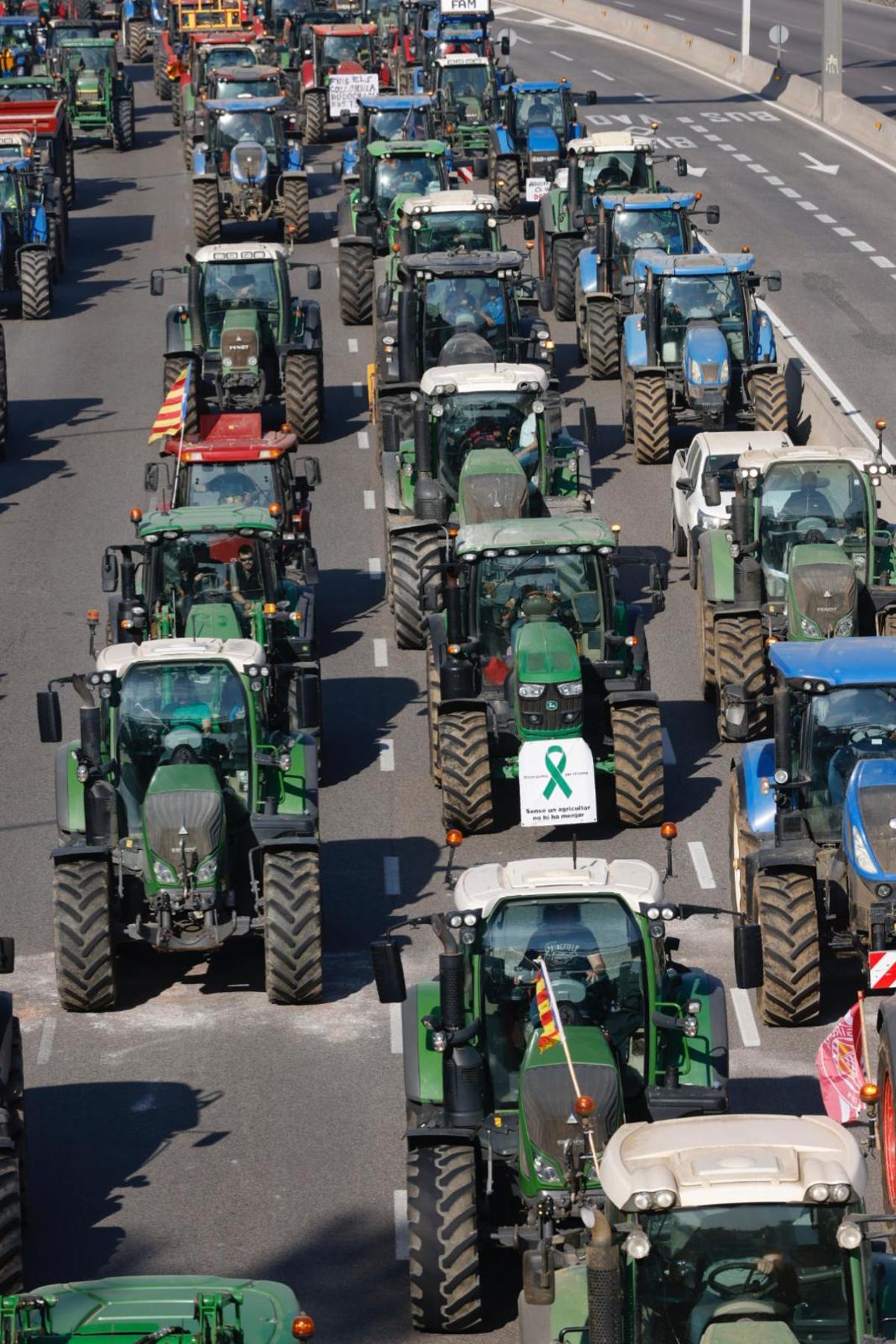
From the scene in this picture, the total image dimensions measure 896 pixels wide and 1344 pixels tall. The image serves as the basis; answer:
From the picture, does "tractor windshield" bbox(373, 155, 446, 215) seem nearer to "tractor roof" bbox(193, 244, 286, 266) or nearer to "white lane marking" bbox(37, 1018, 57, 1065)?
"tractor roof" bbox(193, 244, 286, 266)

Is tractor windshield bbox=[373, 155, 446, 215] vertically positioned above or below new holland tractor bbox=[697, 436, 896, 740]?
above

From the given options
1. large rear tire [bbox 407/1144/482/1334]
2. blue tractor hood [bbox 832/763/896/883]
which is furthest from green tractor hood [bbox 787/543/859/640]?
large rear tire [bbox 407/1144/482/1334]

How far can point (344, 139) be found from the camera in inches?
2299

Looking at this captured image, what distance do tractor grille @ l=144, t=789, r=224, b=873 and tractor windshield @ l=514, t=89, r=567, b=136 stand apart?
32662 mm

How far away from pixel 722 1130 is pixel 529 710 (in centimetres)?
1130

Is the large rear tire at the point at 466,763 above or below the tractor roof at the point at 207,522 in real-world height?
below

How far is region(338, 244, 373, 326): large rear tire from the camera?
4119cm

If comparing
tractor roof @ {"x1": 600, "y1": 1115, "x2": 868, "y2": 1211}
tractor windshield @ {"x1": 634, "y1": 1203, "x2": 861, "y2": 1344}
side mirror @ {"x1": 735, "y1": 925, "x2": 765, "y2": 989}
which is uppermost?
tractor roof @ {"x1": 600, "y1": 1115, "x2": 868, "y2": 1211}

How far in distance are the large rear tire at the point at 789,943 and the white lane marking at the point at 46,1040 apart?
5.05 meters

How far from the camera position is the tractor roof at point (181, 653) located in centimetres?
2000

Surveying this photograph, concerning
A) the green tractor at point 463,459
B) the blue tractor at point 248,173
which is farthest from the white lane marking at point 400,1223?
the blue tractor at point 248,173

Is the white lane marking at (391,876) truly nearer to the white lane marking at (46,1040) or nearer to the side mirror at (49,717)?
the side mirror at (49,717)

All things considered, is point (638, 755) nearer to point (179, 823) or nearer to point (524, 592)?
point (524, 592)

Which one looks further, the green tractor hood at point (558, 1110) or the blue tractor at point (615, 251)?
the blue tractor at point (615, 251)
